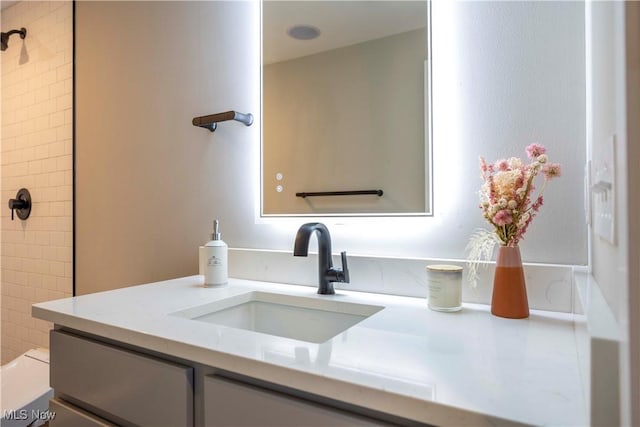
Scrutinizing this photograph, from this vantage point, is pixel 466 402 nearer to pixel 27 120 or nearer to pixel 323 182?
pixel 323 182

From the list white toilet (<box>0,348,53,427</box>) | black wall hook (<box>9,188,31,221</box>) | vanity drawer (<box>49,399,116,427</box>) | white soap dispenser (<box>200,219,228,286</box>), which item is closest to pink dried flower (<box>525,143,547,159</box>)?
white soap dispenser (<box>200,219,228,286</box>)

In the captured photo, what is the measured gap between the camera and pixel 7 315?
226 cm

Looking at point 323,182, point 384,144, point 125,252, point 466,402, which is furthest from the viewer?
point 125,252

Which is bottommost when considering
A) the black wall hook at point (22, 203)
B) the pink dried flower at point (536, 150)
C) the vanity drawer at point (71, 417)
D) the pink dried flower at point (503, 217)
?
the vanity drawer at point (71, 417)

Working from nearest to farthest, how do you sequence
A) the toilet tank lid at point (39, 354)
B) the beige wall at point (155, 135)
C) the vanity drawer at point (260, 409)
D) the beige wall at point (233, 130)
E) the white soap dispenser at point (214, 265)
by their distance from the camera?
1. the vanity drawer at point (260, 409)
2. the beige wall at point (233, 130)
3. the white soap dispenser at point (214, 265)
4. the beige wall at point (155, 135)
5. the toilet tank lid at point (39, 354)

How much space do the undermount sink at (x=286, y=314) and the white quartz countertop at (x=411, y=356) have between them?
6 centimetres

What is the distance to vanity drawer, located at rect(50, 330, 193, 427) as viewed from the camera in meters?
0.69

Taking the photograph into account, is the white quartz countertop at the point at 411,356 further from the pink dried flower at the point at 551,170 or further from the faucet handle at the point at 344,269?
the pink dried flower at the point at 551,170

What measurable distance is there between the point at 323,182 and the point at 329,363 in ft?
2.50

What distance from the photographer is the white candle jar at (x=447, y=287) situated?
2.83ft

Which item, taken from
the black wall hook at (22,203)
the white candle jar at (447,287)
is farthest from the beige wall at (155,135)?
the white candle jar at (447,287)

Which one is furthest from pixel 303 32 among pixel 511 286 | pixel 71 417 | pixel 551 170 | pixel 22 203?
pixel 22 203

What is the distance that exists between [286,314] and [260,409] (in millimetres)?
490

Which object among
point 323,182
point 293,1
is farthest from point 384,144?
point 293,1
